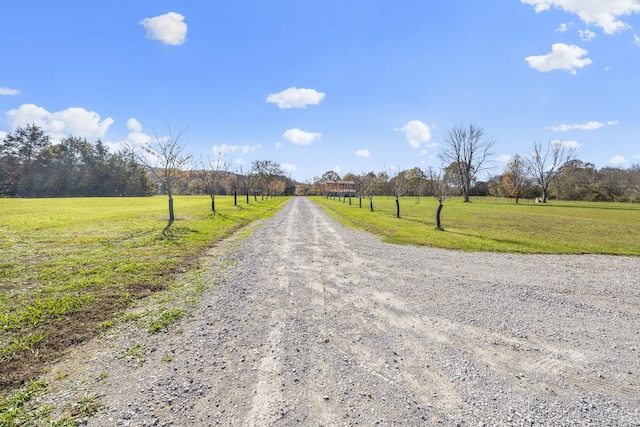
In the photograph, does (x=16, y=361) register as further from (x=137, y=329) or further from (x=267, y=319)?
(x=267, y=319)

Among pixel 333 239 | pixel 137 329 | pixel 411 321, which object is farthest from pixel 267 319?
pixel 333 239

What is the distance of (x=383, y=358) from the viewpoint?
13.4 feet

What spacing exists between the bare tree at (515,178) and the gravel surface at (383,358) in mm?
73136

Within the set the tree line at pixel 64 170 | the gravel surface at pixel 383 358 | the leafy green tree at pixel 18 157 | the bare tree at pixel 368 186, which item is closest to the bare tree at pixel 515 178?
the bare tree at pixel 368 186

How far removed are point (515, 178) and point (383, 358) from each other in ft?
268

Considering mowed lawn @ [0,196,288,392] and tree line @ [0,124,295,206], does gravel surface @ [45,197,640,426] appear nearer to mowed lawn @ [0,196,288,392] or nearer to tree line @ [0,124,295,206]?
mowed lawn @ [0,196,288,392]

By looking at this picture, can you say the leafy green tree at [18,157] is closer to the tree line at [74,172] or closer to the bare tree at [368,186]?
the tree line at [74,172]

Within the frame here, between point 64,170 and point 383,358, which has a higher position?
point 64,170


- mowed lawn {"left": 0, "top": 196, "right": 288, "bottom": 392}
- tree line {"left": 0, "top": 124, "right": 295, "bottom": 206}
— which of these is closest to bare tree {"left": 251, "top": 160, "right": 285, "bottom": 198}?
tree line {"left": 0, "top": 124, "right": 295, "bottom": 206}

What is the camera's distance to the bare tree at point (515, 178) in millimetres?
69250

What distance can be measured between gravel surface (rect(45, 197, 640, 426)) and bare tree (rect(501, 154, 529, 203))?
73.1 m

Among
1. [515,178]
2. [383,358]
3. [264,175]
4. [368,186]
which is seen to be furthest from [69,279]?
[515,178]

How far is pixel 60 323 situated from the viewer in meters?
5.00

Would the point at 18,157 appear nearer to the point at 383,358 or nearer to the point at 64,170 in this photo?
the point at 64,170
